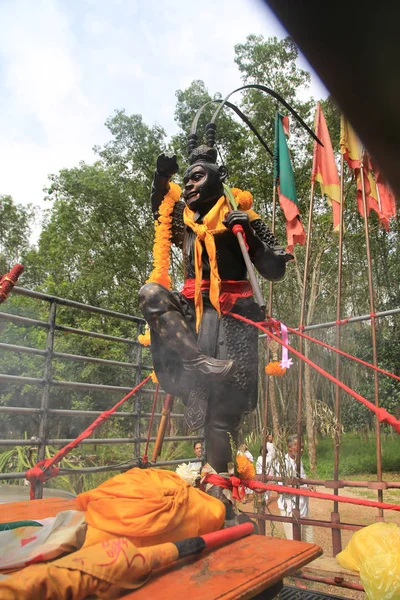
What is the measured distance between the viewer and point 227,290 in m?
2.63

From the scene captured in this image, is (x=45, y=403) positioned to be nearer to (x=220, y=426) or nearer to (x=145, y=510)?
(x=220, y=426)

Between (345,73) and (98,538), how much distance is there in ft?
5.01

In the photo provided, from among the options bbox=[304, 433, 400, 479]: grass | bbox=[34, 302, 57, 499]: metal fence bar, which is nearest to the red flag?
bbox=[34, 302, 57, 499]: metal fence bar

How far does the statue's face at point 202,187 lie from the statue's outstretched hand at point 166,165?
13 centimetres

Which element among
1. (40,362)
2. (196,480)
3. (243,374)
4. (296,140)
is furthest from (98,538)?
(296,140)

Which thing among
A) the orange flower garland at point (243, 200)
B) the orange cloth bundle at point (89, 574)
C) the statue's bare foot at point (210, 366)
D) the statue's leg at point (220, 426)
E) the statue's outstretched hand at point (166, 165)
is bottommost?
the orange cloth bundle at point (89, 574)

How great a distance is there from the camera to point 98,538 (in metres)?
1.47

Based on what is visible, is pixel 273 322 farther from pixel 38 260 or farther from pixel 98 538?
pixel 38 260

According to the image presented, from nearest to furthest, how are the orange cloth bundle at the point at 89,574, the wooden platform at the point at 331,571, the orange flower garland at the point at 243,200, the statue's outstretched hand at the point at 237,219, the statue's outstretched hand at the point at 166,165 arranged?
the orange cloth bundle at the point at 89,574 → the wooden platform at the point at 331,571 → the statue's outstretched hand at the point at 237,219 → the statue's outstretched hand at the point at 166,165 → the orange flower garland at the point at 243,200

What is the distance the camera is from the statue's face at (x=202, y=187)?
2.75 metres

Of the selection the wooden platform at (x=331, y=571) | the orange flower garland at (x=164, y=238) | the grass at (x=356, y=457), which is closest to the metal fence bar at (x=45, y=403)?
the orange flower garland at (x=164, y=238)

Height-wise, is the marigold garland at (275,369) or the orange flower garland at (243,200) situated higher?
the orange flower garland at (243,200)

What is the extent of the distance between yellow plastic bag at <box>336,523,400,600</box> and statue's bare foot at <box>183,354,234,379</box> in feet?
3.30

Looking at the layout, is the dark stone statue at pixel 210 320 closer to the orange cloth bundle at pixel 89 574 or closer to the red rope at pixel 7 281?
the red rope at pixel 7 281
